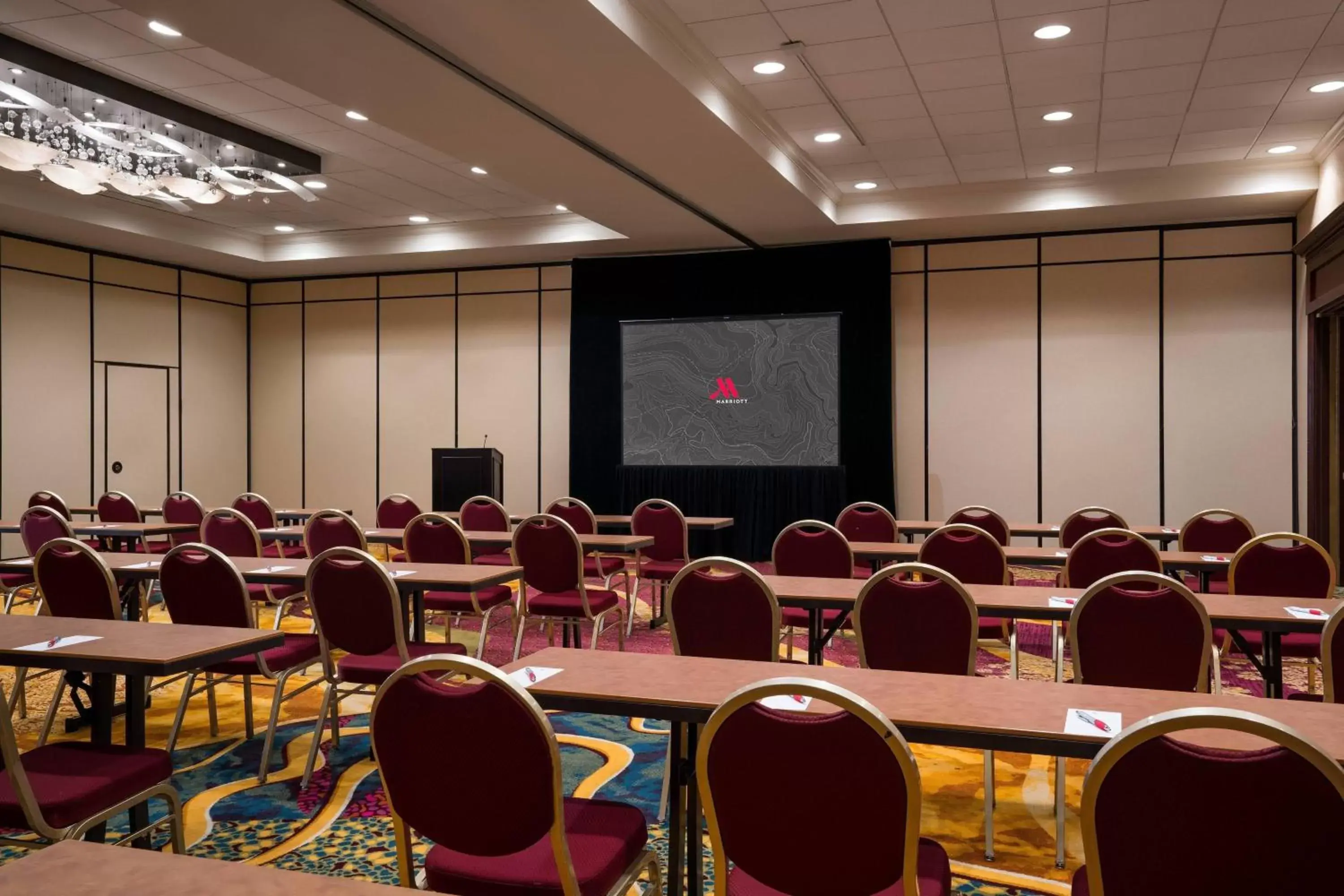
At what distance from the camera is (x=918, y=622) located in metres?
3.46

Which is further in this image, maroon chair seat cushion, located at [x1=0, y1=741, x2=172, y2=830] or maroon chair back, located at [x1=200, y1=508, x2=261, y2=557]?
maroon chair back, located at [x1=200, y1=508, x2=261, y2=557]

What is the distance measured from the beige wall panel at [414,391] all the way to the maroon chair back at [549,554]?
7186 mm

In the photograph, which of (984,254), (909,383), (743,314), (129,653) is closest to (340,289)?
(743,314)

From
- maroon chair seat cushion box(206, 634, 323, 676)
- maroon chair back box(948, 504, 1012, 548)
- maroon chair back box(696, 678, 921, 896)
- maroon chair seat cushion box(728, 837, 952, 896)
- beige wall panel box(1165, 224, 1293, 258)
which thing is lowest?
maroon chair seat cushion box(728, 837, 952, 896)

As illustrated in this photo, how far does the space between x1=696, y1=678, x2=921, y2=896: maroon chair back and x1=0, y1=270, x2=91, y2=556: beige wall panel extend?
10.5m

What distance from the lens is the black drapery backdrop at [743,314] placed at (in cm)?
1070

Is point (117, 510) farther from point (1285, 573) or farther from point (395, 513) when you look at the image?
point (1285, 573)

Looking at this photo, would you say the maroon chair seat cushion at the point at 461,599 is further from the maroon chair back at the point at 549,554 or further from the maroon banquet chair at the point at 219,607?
the maroon banquet chair at the point at 219,607

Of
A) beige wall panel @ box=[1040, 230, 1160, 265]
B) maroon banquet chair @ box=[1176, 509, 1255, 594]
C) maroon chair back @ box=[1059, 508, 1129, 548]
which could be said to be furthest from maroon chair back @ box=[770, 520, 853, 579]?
beige wall panel @ box=[1040, 230, 1160, 265]

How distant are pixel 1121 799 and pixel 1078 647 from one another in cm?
174

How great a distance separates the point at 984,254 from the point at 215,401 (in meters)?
9.53

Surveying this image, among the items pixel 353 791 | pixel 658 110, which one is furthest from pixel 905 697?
pixel 658 110

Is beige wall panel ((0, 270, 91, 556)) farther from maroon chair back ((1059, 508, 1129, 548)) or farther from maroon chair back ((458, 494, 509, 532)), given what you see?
maroon chair back ((1059, 508, 1129, 548))

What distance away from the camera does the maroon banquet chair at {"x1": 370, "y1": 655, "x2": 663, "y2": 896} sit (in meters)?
1.99
